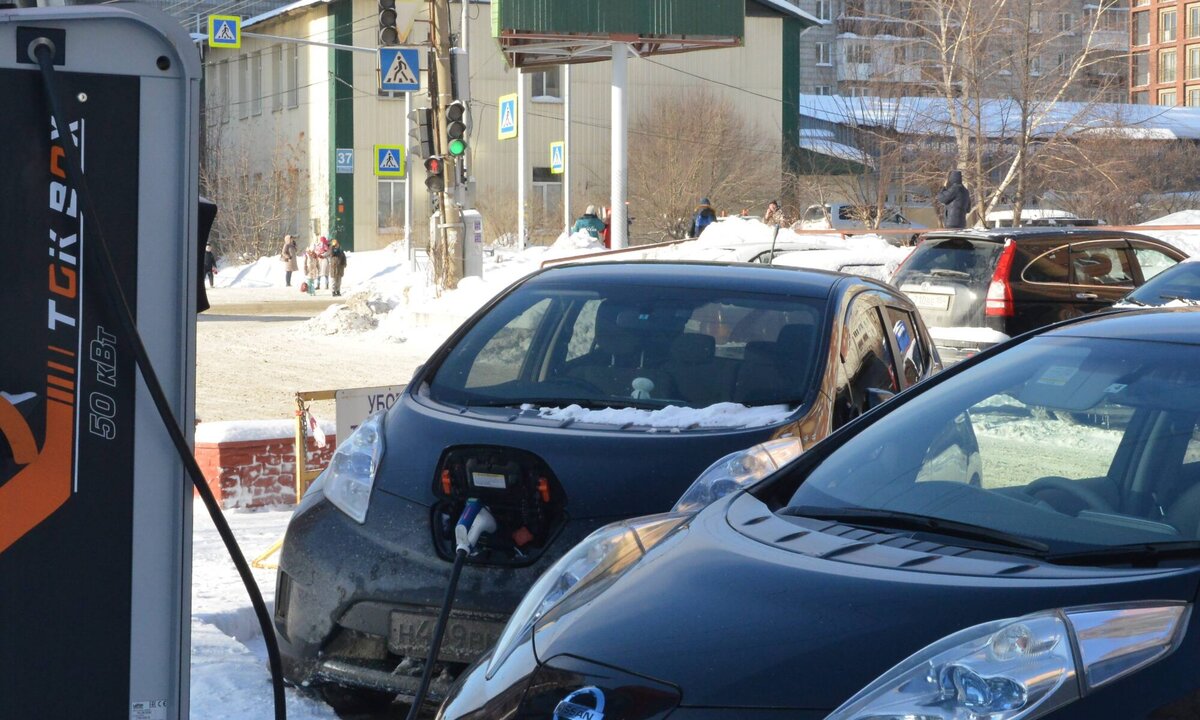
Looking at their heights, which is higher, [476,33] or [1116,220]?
[476,33]

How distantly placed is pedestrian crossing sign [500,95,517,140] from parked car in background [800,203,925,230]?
10.8m

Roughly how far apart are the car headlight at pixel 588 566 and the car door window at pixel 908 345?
3.10m

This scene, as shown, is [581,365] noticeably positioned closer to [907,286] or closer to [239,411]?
[239,411]

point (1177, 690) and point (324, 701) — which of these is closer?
point (1177, 690)

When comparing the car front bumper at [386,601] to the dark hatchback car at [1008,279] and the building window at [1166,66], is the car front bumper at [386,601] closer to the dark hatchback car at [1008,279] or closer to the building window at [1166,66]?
the dark hatchback car at [1008,279]

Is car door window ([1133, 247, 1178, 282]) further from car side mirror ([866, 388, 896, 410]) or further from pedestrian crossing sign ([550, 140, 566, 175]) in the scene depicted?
pedestrian crossing sign ([550, 140, 566, 175])

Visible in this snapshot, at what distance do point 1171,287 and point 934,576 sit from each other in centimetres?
1083

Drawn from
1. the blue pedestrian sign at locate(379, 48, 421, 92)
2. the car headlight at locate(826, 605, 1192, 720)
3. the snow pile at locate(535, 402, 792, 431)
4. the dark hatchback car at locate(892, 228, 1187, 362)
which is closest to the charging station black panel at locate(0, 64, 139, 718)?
the car headlight at locate(826, 605, 1192, 720)

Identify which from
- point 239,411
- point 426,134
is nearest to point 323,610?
point 239,411

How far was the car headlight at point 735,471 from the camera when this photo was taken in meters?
4.45

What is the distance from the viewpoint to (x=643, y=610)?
9.11ft

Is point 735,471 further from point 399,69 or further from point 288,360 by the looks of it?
point 399,69

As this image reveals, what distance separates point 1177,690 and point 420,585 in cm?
264

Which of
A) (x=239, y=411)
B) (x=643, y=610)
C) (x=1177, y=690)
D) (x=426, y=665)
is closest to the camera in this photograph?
(x=1177, y=690)
